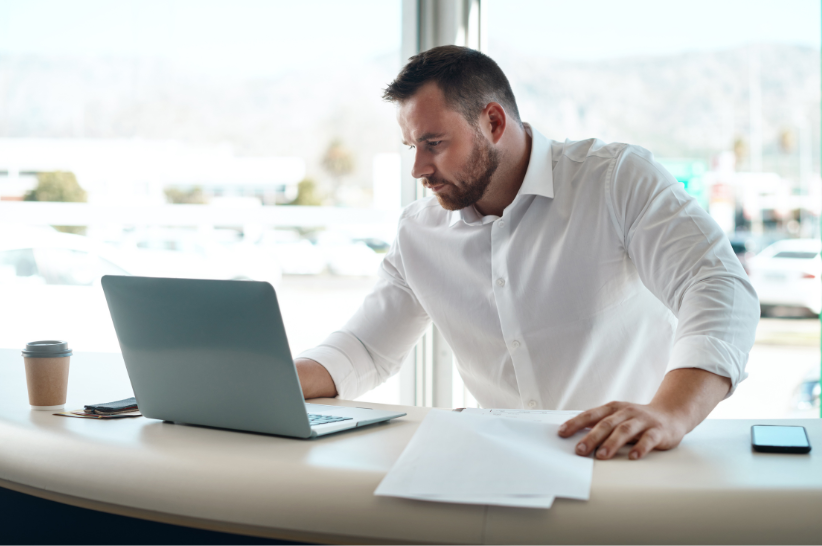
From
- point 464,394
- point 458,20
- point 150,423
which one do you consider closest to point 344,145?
point 458,20

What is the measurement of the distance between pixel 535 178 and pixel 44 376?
3.66 feet

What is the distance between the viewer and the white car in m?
2.66

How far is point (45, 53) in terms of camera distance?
291 cm

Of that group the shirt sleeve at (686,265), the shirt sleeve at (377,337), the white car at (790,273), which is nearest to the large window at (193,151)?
the shirt sleeve at (377,337)

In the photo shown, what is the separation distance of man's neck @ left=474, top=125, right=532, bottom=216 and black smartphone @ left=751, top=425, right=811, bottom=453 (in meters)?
0.90

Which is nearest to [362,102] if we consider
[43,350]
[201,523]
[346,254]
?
[346,254]

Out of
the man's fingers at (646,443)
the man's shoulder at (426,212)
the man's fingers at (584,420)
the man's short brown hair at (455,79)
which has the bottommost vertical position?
the man's fingers at (646,443)

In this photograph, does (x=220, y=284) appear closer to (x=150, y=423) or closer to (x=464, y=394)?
(x=150, y=423)

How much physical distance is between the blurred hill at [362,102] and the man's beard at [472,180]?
118 centimetres

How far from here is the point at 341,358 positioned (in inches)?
58.8

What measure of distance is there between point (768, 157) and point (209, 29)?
234 cm

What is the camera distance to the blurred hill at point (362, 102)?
8.89 feet

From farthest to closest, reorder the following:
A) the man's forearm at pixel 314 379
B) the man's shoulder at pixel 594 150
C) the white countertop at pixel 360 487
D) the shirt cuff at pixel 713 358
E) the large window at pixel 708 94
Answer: the large window at pixel 708 94
the man's shoulder at pixel 594 150
the man's forearm at pixel 314 379
the shirt cuff at pixel 713 358
the white countertop at pixel 360 487

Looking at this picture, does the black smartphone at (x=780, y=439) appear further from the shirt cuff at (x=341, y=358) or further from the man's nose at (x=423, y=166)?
the man's nose at (x=423, y=166)
